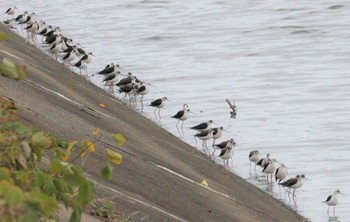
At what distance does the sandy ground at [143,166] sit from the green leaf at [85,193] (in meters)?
3.07

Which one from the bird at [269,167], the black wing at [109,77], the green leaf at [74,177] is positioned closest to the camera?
the green leaf at [74,177]

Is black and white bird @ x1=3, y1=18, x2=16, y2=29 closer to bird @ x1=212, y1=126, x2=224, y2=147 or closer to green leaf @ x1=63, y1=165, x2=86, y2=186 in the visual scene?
bird @ x1=212, y1=126, x2=224, y2=147

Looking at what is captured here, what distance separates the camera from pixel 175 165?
12.7 meters

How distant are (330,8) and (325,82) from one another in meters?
13.6

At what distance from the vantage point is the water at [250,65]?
17531 mm

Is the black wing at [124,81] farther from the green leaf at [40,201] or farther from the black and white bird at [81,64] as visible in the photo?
the green leaf at [40,201]

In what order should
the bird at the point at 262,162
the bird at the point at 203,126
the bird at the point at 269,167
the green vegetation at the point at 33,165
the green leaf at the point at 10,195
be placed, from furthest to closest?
the bird at the point at 203,126 < the bird at the point at 262,162 < the bird at the point at 269,167 < the green vegetation at the point at 33,165 < the green leaf at the point at 10,195

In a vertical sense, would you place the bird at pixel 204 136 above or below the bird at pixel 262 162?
above

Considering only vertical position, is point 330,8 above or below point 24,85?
above

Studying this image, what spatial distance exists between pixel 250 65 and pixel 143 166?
1511 cm

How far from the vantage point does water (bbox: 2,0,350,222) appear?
1753 cm

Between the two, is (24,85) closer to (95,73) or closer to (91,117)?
(91,117)

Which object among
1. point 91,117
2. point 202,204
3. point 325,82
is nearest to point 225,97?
point 325,82

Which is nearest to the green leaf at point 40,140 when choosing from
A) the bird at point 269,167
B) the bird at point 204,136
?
the bird at point 269,167
